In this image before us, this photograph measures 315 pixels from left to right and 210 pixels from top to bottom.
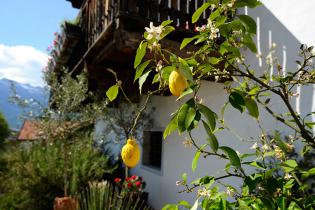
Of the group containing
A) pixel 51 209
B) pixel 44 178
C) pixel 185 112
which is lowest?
pixel 51 209

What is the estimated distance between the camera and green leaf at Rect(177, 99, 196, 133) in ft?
3.14

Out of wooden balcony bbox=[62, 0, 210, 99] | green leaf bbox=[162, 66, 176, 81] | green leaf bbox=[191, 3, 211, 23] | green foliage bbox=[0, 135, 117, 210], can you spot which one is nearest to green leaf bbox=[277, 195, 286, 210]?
green leaf bbox=[162, 66, 176, 81]

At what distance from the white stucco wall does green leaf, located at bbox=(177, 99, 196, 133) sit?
42.6 inches

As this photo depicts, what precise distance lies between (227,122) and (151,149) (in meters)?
3.39

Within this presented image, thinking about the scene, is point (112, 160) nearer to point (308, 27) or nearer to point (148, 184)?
point (148, 184)

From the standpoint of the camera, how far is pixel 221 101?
17.0 ft

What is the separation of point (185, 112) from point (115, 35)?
3.58 m

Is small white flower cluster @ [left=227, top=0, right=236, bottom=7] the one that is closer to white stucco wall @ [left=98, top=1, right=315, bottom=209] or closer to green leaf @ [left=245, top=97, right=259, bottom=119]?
green leaf @ [left=245, top=97, right=259, bottom=119]

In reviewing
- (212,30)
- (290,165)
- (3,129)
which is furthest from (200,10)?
(3,129)

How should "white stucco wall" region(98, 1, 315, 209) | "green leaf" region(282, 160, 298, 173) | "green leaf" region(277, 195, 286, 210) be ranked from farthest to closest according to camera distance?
1. "white stucco wall" region(98, 1, 315, 209)
2. "green leaf" region(277, 195, 286, 210)
3. "green leaf" region(282, 160, 298, 173)

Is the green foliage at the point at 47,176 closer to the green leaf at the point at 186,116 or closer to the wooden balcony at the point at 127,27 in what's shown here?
the wooden balcony at the point at 127,27

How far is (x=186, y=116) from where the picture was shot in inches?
38.3

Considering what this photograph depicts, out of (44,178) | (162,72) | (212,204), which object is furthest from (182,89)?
(44,178)

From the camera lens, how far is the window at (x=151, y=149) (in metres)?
7.82
